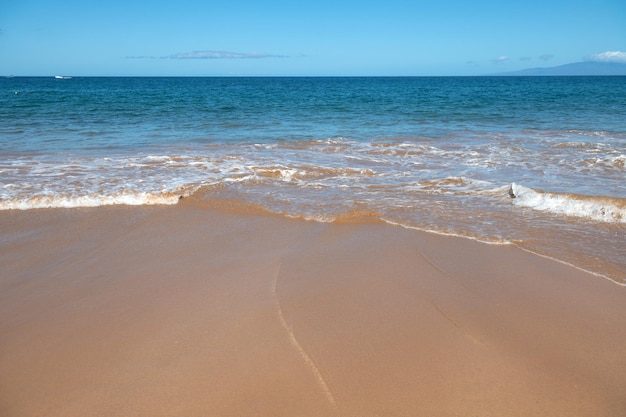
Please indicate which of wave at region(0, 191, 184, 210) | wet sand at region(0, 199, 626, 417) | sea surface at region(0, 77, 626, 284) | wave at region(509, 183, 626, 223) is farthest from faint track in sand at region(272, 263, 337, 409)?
wave at region(509, 183, 626, 223)

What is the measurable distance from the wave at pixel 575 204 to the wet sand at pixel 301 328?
1.98 m

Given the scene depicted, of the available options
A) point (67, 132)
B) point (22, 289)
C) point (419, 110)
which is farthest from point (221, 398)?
point (419, 110)

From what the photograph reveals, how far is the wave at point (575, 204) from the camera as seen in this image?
605 cm

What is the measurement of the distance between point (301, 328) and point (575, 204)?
16.6 ft

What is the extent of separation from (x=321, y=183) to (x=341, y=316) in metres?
4.74

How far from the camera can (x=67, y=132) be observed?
14.7 meters

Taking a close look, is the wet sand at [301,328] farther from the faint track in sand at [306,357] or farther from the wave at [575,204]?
the wave at [575,204]

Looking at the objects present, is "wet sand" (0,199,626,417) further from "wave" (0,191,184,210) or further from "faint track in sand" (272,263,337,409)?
"wave" (0,191,184,210)

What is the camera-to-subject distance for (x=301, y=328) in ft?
11.0

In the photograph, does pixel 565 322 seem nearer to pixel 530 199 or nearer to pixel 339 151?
pixel 530 199

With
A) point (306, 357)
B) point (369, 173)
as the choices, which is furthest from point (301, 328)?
point (369, 173)

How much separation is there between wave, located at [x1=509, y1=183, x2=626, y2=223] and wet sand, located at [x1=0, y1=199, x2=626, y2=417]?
198cm

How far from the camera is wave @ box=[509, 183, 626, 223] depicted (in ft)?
19.9

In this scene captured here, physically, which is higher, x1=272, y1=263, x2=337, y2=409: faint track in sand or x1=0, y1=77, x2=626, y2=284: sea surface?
x1=0, y1=77, x2=626, y2=284: sea surface
